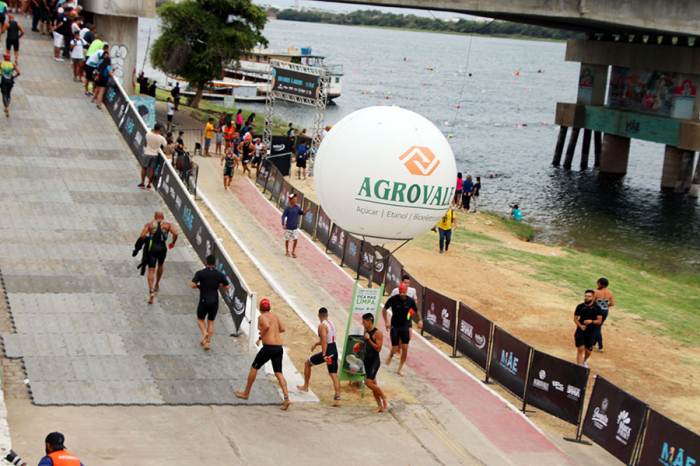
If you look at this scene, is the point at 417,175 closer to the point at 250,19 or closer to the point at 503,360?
the point at 503,360

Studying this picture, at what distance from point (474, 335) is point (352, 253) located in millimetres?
7338

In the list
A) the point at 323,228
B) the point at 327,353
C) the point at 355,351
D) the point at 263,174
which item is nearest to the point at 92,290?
the point at 327,353

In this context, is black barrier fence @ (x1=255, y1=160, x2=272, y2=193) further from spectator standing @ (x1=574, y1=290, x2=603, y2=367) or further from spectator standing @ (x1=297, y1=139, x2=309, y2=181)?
spectator standing @ (x1=574, y1=290, x2=603, y2=367)

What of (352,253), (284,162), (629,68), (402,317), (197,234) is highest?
(629,68)

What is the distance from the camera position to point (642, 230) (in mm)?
44688

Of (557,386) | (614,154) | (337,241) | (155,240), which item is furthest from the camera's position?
(614,154)

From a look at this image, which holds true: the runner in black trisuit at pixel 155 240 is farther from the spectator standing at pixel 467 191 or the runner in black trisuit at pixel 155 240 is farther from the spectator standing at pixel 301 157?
the spectator standing at pixel 467 191

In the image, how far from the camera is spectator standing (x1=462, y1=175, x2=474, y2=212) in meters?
39.1

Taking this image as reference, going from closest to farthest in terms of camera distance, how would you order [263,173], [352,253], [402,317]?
[402,317] → [352,253] → [263,173]

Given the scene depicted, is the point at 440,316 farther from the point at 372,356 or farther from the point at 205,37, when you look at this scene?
the point at 205,37

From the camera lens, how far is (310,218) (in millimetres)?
27516

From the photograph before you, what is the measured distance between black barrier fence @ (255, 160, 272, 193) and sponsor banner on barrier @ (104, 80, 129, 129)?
739cm

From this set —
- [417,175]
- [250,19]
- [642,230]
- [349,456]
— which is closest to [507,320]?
[417,175]

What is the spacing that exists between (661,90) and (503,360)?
46143mm
